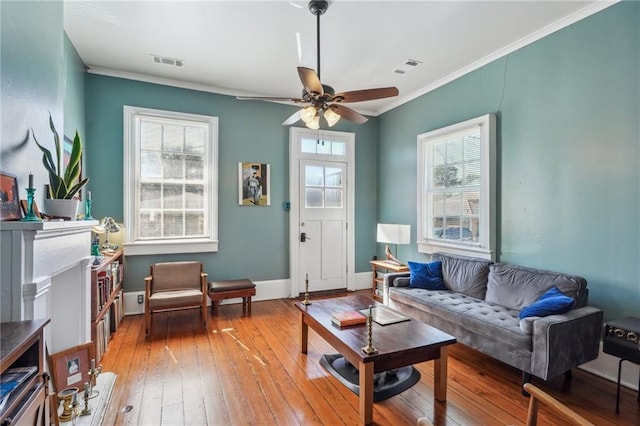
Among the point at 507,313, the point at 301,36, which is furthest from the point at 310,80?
the point at 507,313

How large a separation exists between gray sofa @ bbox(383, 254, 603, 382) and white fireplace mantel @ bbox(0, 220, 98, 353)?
296cm

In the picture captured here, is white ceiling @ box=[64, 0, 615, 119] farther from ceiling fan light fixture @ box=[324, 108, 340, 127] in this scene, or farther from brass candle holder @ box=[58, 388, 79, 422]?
brass candle holder @ box=[58, 388, 79, 422]

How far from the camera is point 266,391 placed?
2346 millimetres

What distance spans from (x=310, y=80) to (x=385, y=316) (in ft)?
6.42

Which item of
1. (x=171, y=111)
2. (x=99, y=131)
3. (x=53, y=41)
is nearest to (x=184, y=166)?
(x=171, y=111)

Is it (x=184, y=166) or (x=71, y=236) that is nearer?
(x=71, y=236)

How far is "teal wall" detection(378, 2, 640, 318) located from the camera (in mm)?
2471

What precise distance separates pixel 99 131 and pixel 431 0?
393 centimetres

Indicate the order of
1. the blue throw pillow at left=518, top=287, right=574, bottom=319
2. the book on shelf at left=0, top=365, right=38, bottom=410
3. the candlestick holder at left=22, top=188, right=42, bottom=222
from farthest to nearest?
the blue throw pillow at left=518, top=287, right=574, bottom=319 < the candlestick holder at left=22, top=188, right=42, bottom=222 < the book on shelf at left=0, top=365, right=38, bottom=410

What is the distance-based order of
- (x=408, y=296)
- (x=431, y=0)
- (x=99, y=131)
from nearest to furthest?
(x=431, y=0) → (x=408, y=296) → (x=99, y=131)

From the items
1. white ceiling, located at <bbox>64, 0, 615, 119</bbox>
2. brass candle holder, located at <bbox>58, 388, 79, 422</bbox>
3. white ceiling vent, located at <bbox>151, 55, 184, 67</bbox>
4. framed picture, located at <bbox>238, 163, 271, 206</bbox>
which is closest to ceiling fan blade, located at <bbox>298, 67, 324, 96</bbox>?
white ceiling, located at <bbox>64, 0, 615, 119</bbox>

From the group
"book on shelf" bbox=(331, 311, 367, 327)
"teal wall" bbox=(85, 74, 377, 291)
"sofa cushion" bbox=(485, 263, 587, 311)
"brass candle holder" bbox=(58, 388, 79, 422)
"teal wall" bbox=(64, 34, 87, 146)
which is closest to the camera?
"brass candle holder" bbox=(58, 388, 79, 422)

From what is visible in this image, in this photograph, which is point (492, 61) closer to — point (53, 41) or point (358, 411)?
point (358, 411)

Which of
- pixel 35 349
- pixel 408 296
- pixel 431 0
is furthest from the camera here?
pixel 408 296
